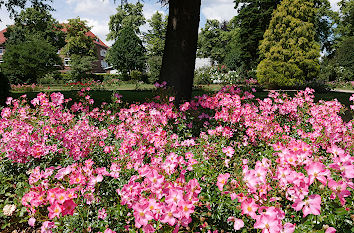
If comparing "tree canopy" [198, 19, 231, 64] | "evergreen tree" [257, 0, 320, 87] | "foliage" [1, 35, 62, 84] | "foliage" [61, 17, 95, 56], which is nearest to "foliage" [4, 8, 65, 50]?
"foliage" [61, 17, 95, 56]

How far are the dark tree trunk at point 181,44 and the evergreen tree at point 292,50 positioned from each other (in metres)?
14.4

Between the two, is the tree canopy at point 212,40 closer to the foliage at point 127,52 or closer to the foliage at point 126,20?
the foliage at point 126,20

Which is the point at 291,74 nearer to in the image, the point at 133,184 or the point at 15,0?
the point at 15,0

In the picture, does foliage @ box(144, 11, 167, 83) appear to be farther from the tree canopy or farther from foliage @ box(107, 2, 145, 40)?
the tree canopy

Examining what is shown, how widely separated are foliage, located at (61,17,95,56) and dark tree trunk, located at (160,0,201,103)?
37094mm

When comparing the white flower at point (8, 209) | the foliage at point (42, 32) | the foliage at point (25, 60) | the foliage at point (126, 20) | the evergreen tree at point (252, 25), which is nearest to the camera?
the white flower at point (8, 209)

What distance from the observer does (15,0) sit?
11.5 m

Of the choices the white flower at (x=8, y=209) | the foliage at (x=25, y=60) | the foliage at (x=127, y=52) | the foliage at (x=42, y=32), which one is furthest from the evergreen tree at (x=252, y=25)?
the white flower at (x=8, y=209)

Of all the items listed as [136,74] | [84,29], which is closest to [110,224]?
[136,74]

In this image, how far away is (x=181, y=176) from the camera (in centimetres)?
176

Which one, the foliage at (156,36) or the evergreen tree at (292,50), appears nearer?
the evergreen tree at (292,50)

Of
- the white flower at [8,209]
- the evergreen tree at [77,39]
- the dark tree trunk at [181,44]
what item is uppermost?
the evergreen tree at [77,39]

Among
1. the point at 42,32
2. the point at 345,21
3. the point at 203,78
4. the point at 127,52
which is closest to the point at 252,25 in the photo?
the point at 203,78

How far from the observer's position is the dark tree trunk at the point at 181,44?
6.12m
